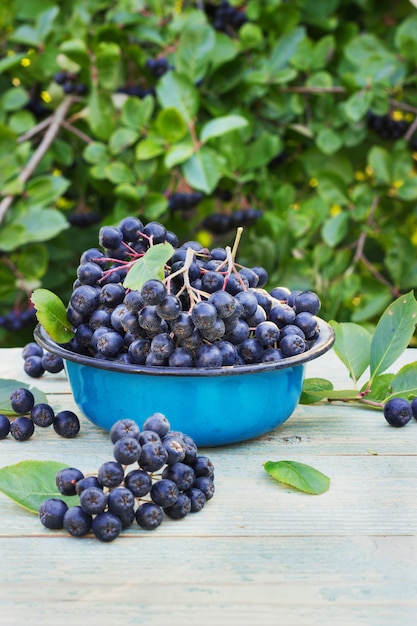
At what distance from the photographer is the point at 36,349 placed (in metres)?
1.39

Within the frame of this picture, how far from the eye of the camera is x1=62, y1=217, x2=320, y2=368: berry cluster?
3.14 feet

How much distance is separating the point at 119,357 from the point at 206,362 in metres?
0.12

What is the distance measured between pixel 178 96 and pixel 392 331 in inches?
49.0

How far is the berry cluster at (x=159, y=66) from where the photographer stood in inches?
91.6

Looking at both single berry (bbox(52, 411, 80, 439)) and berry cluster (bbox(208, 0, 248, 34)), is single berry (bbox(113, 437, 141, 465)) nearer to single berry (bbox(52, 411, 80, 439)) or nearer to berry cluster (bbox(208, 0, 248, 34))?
single berry (bbox(52, 411, 80, 439))

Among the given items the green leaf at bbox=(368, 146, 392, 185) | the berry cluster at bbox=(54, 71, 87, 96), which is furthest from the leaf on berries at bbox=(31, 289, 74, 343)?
the green leaf at bbox=(368, 146, 392, 185)

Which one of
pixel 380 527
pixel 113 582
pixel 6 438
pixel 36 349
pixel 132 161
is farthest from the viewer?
pixel 132 161

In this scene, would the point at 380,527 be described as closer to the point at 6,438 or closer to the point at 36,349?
the point at 6,438

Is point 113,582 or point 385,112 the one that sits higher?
point 113,582

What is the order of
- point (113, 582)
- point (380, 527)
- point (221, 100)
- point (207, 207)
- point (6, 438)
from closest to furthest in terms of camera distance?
point (113, 582)
point (380, 527)
point (6, 438)
point (221, 100)
point (207, 207)

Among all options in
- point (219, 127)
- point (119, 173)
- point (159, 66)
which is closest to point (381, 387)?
point (219, 127)

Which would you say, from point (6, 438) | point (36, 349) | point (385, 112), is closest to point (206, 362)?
point (6, 438)

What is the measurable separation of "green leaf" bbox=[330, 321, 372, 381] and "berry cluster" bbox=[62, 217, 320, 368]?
0.16m

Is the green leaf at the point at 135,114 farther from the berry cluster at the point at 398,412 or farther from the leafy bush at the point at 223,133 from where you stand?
the berry cluster at the point at 398,412
